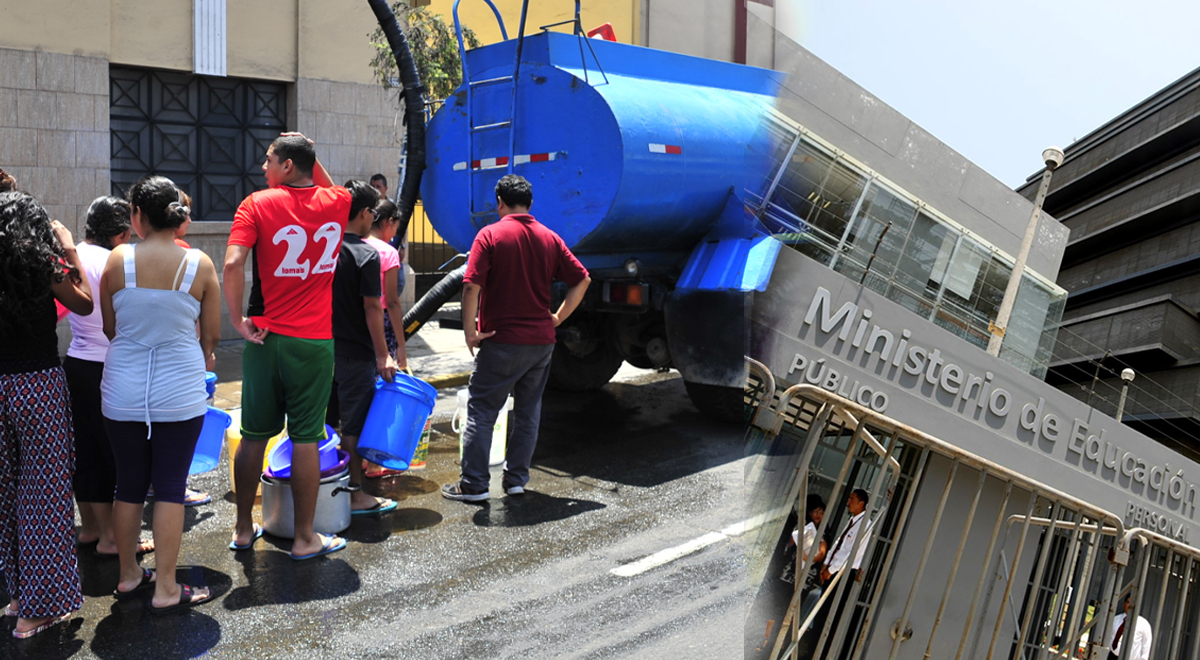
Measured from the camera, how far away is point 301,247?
4.21 m

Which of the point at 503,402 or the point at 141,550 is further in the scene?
the point at 503,402

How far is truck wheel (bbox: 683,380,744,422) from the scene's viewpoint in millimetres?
7027

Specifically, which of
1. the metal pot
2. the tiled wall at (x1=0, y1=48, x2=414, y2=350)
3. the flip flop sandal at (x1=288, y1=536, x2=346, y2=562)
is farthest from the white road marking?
the tiled wall at (x1=0, y1=48, x2=414, y2=350)

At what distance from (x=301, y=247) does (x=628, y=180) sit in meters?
2.55

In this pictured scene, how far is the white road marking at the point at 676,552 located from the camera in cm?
443

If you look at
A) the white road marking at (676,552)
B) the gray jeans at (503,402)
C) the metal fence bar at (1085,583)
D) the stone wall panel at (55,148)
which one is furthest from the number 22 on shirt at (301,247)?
the stone wall panel at (55,148)

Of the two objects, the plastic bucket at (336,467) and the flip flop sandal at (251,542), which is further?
the plastic bucket at (336,467)

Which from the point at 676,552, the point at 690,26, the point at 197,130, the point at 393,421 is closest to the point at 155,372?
the point at 393,421

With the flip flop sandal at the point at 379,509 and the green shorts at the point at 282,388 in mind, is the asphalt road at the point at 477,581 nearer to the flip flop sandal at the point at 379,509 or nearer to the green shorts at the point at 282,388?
the flip flop sandal at the point at 379,509

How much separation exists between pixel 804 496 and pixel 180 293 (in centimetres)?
260

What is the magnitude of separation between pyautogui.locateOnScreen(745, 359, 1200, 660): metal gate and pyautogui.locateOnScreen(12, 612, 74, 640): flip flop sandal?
9.04 ft

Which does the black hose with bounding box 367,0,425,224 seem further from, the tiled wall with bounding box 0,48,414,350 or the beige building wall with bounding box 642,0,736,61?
the beige building wall with bounding box 642,0,736,61

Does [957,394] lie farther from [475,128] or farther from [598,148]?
[475,128]

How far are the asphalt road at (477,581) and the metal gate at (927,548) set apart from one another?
1.46 feet
